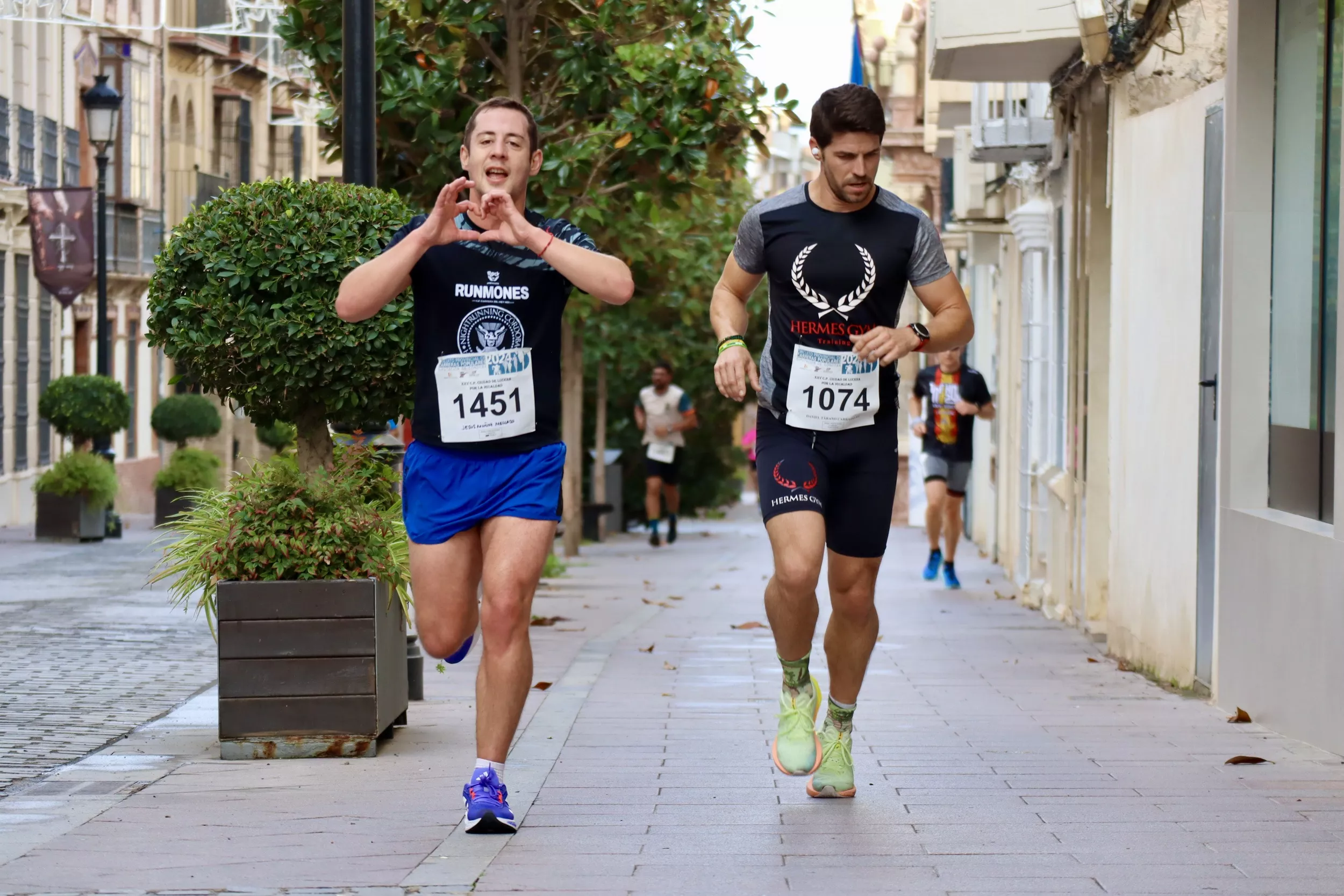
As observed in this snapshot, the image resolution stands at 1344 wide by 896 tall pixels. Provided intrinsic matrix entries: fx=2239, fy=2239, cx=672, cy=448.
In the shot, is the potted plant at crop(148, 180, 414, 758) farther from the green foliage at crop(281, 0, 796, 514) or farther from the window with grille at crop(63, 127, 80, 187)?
the window with grille at crop(63, 127, 80, 187)

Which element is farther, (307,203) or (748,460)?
(748,460)

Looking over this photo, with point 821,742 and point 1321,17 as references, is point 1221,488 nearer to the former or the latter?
point 1321,17

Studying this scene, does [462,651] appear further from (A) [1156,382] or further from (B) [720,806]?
(A) [1156,382]

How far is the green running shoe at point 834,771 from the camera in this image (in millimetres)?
6566

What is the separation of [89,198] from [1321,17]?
63.8 feet

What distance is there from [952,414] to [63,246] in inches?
466

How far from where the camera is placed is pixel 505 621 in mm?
6031

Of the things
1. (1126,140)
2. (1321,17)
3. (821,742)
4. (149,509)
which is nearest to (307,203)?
(821,742)

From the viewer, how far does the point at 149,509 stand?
38312mm

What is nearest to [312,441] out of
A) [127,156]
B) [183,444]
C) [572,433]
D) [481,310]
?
[481,310]

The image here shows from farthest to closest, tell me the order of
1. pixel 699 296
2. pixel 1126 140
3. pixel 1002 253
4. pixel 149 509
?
1. pixel 149 509
2. pixel 699 296
3. pixel 1002 253
4. pixel 1126 140

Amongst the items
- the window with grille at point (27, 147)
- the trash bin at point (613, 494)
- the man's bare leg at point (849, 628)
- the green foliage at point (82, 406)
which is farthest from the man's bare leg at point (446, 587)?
the window with grille at point (27, 147)

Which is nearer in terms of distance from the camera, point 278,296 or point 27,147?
point 278,296

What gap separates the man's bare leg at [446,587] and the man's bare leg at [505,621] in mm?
102
